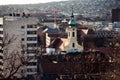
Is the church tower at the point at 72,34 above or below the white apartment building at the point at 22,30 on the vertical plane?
below

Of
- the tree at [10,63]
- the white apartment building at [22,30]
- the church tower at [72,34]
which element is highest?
the tree at [10,63]

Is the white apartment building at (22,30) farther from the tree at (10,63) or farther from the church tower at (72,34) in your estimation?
the tree at (10,63)

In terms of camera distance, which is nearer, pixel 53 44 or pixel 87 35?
pixel 53 44

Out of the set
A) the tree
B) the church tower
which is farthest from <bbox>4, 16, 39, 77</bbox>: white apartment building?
the tree

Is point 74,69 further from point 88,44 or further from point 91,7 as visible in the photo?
point 91,7

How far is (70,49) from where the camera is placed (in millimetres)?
46656

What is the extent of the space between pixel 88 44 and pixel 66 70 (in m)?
23.9

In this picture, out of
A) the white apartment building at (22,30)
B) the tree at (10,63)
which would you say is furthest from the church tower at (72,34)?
the tree at (10,63)

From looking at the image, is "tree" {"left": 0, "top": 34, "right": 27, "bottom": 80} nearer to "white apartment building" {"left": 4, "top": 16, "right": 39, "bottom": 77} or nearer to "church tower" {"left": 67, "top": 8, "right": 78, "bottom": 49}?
"white apartment building" {"left": 4, "top": 16, "right": 39, "bottom": 77}

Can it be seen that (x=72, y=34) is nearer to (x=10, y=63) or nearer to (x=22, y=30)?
(x=22, y=30)

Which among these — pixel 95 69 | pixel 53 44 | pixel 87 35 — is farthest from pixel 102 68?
pixel 87 35

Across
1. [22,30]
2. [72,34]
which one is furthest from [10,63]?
[72,34]

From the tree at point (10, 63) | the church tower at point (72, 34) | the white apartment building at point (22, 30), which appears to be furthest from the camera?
the church tower at point (72, 34)

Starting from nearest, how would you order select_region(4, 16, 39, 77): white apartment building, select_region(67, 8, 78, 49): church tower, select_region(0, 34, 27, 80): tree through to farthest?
select_region(0, 34, 27, 80): tree < select_region(4, 16, 39, 77): white apartment building < select_region(67, 8, 78, 49): church tower
